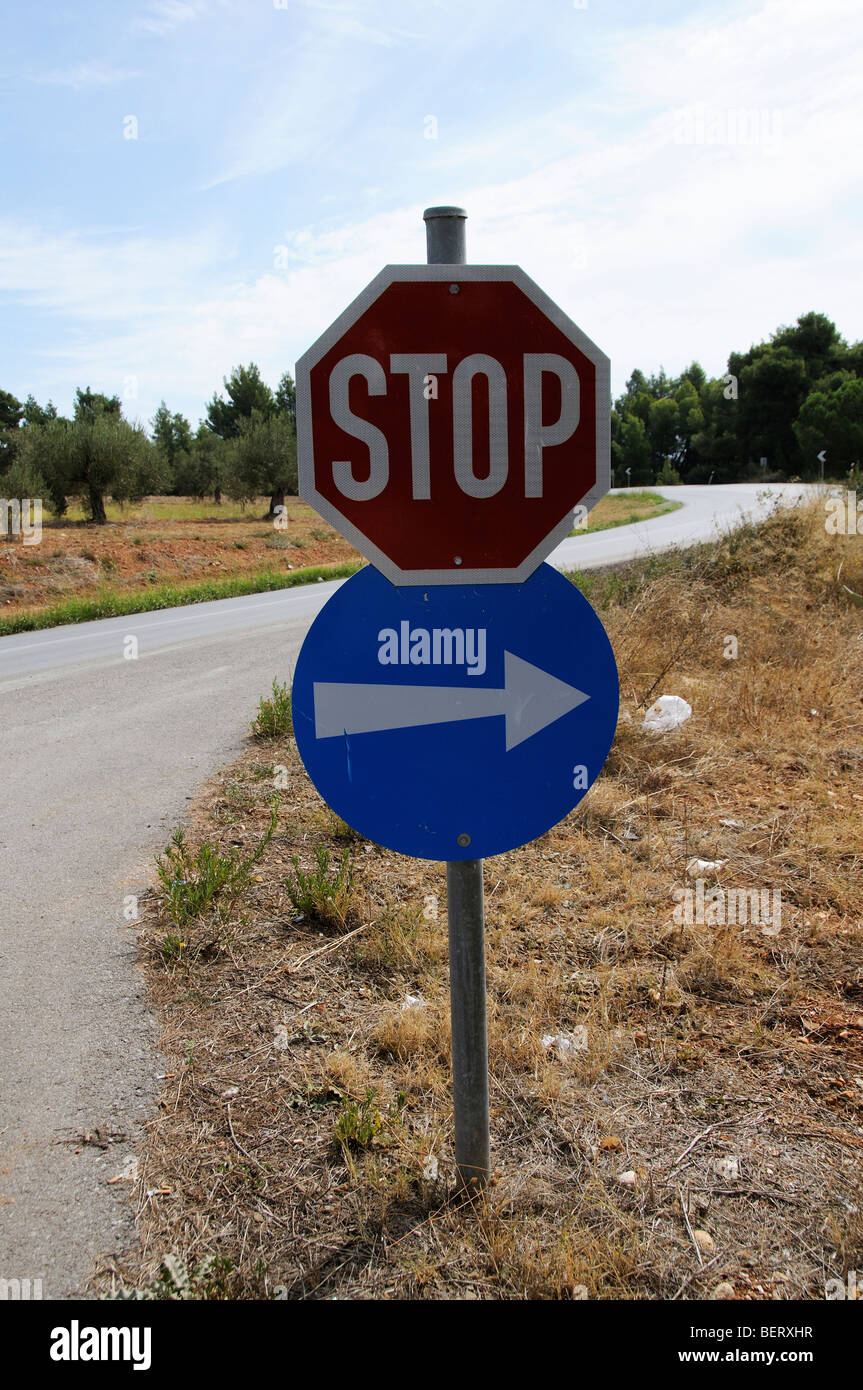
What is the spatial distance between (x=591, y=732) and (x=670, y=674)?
5.35 meters

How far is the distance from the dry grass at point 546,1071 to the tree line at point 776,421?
44.7 meters

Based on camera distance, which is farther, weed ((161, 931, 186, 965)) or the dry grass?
weed ((161, 931, 186, 965))

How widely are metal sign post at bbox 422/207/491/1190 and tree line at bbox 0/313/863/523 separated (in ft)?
Answer: 72.0

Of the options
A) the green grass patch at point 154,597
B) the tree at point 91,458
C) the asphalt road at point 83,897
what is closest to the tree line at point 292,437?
the tree at point 91,458

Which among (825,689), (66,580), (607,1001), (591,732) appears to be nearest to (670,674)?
(825,689)

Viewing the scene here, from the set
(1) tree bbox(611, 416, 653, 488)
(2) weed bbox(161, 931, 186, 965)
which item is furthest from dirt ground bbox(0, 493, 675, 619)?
(1) tree bbox(611, 416, 653, 488)

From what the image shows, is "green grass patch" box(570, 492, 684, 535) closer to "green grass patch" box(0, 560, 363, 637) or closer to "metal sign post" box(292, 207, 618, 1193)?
"green grass patch" box(0, 560, 363, 637)

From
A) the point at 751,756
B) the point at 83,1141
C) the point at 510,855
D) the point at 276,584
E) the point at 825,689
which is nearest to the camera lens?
the point at 83,1141

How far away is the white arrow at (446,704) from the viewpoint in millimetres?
1735

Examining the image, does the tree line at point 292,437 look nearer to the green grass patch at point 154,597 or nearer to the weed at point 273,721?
the green grass patch at point 154,597

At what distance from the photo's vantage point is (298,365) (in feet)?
5.31

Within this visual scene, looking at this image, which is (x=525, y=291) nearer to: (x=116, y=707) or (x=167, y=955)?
(x=167, y=955)

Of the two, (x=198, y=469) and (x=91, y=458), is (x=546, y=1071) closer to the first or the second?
(x=91, y=458)

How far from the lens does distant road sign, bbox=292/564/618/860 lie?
67.6 inches
